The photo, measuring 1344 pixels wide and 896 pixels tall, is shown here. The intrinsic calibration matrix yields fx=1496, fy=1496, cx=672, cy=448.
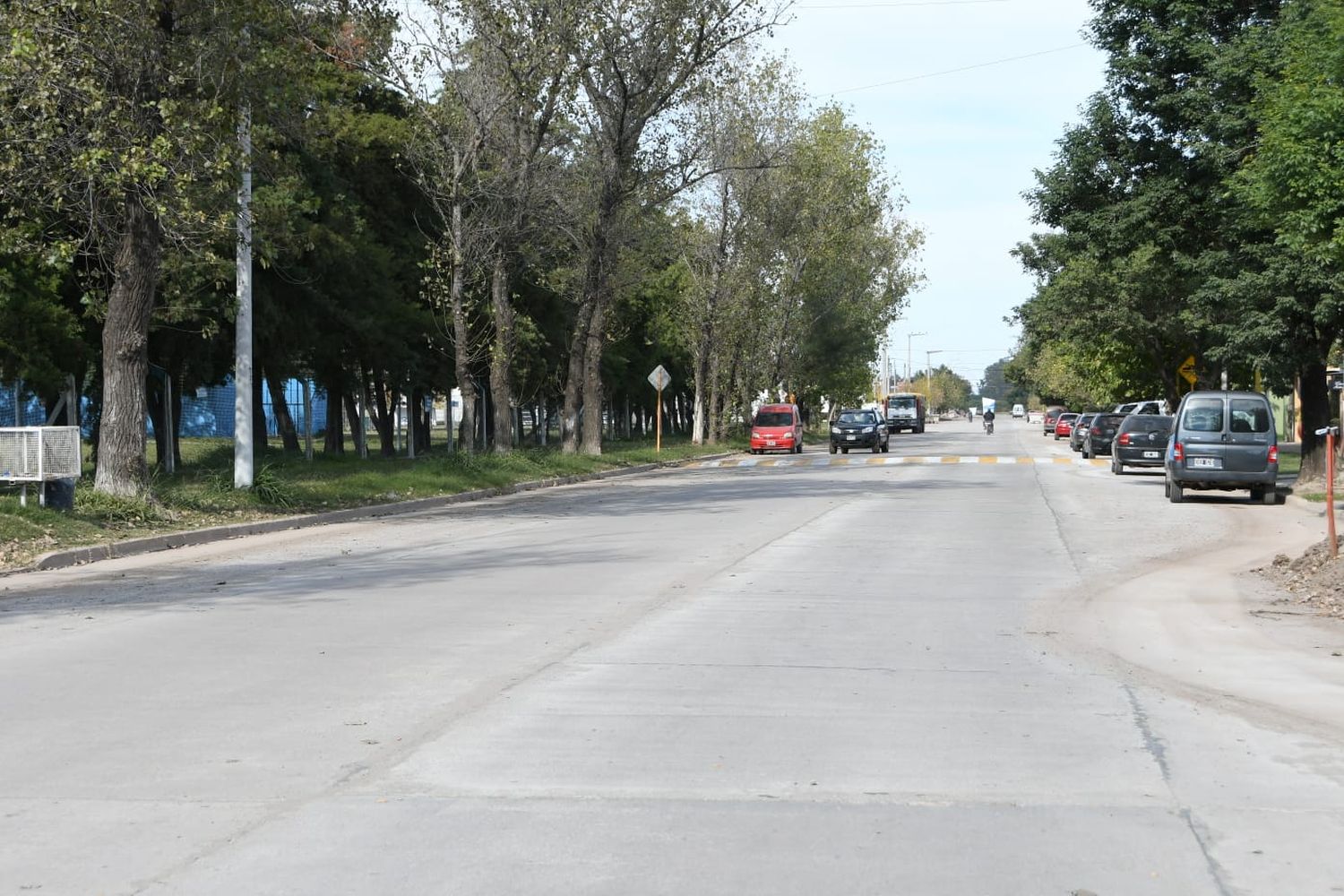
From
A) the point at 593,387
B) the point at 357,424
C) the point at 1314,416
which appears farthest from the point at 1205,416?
the point at 357,424

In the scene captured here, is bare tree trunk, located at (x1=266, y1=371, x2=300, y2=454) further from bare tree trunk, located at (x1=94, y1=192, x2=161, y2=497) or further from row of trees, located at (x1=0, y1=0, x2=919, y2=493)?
bare tree trunk, located at (x1=94, y1=192, x2=161, y2=497)

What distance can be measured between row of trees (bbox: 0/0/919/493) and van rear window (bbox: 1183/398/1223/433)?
14.8m

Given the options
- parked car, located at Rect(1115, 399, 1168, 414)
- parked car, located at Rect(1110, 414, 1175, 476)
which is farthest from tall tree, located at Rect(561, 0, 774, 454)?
parked car, located at Rect(1115, 399, 1168, 414)

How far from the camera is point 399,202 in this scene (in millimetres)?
42781

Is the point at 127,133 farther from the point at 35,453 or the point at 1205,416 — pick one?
the point at 1205,416

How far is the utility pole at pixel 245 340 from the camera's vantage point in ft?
75.4

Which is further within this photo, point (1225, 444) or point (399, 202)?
point (399, 202)

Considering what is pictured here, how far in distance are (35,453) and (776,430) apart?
41113 mm

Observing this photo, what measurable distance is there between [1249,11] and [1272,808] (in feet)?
89.7

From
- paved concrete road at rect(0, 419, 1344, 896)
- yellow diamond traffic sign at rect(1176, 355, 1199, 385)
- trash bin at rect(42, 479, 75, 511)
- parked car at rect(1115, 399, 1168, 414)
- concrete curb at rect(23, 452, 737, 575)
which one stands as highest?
yellow diamond traffic sign at rect(1176, 355, 1199, 385)

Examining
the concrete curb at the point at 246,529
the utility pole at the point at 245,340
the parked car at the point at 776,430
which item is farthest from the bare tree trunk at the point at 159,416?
the parked car at the point at 776,430

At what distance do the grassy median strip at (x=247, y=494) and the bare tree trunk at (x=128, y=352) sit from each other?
55cm

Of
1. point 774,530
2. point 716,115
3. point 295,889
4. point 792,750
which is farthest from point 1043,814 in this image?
point 716,115

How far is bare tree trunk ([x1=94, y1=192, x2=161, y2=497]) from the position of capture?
21078 mm
